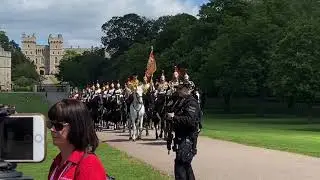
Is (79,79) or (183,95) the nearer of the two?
(183,95)

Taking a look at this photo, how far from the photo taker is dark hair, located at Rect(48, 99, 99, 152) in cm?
355

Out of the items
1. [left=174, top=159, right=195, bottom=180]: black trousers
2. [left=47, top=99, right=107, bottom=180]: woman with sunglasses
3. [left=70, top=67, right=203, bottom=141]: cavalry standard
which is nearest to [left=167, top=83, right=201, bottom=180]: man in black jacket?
[left=174, top=159, right=195, bottom=180]: black trousers

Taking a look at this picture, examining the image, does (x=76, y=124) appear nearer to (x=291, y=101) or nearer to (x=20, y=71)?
(x=291, y=101)

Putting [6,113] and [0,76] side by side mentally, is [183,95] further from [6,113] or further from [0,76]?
[0,76]

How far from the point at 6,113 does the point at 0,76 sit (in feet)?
578

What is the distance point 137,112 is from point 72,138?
73.4 ft

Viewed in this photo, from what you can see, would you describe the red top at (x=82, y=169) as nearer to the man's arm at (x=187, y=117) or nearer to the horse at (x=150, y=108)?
the man's arm at (x=187, y=117)

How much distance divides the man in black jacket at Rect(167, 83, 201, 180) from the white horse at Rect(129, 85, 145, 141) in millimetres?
13920

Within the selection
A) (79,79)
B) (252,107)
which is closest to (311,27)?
(252,107)

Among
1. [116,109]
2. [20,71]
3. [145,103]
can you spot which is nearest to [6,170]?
[145,103]

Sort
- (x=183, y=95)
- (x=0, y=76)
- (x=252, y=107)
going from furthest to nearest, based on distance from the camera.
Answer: (x=0, y=76), (x=252, y=107), (x=183, y=95)

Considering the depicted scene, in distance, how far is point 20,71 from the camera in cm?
17788

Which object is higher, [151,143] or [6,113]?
[6,113]

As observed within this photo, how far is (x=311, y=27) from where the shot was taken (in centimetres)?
5609
